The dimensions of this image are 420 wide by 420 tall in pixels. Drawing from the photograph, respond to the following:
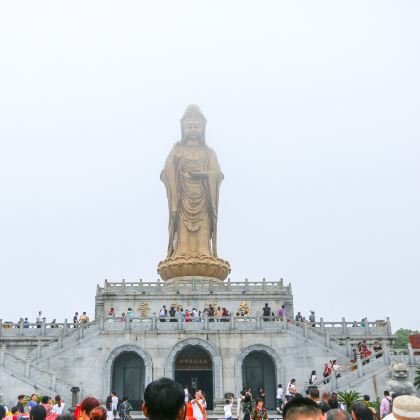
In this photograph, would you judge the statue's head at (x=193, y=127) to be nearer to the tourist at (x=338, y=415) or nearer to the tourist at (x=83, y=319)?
the tourist at (x=83, y=319)

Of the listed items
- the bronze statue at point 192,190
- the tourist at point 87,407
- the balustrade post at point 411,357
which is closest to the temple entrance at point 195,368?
the balustrade post at point 411,357

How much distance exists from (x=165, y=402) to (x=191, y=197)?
1251 inches

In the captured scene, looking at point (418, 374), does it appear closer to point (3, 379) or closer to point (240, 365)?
point (240, 365)

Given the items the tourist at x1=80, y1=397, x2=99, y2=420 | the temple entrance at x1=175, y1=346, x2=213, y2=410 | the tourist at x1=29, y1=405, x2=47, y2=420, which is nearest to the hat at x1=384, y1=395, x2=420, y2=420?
the tourist at x1=80, y1=397, x2=99, y2=420

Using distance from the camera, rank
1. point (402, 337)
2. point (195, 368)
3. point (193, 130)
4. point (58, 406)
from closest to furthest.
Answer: point (58, 406)
point (195, 368)
point (193, 130)
point (402, 337)

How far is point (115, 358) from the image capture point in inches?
944

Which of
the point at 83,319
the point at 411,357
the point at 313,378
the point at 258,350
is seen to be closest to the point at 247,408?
the point at 411,357

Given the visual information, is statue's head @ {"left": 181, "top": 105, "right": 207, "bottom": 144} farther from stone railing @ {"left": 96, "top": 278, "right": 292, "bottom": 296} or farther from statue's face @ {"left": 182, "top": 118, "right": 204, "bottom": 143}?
stone railing @ {"left": 96, "top": 278, "right": 292, "bottom": 296}

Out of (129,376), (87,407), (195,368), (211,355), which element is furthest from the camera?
(195,368)

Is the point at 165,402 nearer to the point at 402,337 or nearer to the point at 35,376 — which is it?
the point at 35,376

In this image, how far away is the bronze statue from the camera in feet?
113

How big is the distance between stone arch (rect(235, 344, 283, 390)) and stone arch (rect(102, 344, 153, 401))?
3.53m

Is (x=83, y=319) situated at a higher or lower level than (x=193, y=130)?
lower

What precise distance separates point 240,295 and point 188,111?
42.7 ft
